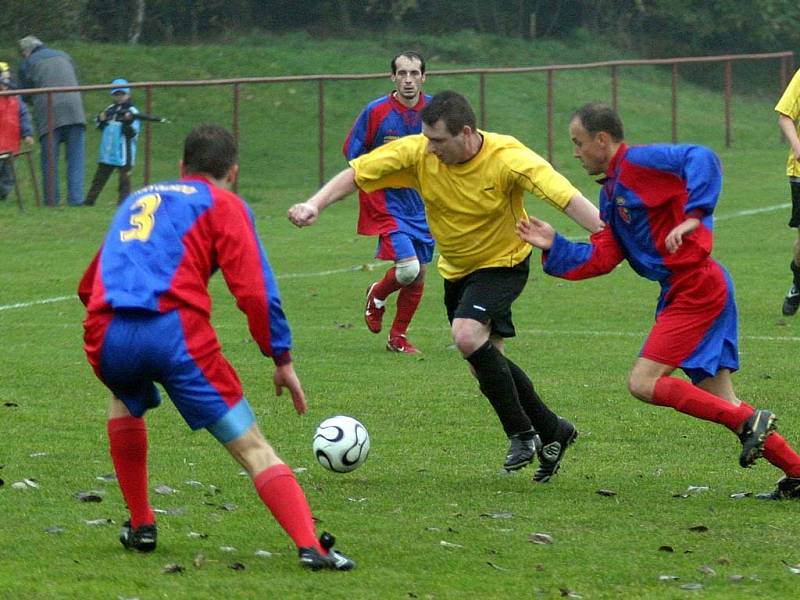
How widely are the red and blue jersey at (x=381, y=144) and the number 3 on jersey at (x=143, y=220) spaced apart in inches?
241

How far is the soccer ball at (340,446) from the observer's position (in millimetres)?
7469

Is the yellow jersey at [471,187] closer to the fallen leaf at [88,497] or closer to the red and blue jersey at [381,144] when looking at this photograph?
the fallen leaf at [88,497]

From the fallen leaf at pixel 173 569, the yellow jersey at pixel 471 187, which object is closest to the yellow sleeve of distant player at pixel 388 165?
the yellow jersey at pixel 471 187

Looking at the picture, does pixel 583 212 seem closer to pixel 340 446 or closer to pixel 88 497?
pixel 340 446

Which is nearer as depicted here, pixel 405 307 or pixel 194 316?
pixel 194 316

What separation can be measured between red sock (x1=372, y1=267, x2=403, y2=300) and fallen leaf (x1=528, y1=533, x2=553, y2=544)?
5.81 m

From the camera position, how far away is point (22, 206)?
862 inches

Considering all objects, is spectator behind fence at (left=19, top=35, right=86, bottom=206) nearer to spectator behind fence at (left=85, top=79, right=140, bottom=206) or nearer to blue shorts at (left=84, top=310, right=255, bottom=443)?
spectator behind fence at (left=85, top=79, right=140, bottom=206)

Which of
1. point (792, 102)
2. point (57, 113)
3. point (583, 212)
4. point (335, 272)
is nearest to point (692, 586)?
point (583, 212)

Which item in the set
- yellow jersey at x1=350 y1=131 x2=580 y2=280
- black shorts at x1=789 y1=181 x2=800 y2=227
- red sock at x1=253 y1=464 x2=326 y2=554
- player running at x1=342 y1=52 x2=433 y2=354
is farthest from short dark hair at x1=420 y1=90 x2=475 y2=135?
black shorts at x1=789 y1=181 x2=800 y2=227

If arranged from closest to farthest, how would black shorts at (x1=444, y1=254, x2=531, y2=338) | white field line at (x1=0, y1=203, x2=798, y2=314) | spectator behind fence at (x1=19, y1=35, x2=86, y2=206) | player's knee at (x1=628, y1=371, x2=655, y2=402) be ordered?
player's knee at (x1=628, y1=371, x2=655, y2=402)
black shorts at (x1=444, y1=254, x2=531, y2=338)
white field line at (x1=0, y1=203, x2=798, y2=314)
spectator behind fence at (x1=19, y1=35, x2=86, y2=206)

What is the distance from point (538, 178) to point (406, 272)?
4.52m

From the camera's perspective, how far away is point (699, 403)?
7.27m

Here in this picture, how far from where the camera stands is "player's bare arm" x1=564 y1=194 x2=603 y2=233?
7.61 m
